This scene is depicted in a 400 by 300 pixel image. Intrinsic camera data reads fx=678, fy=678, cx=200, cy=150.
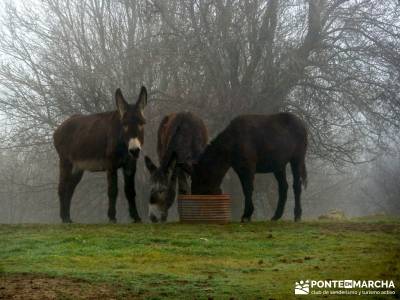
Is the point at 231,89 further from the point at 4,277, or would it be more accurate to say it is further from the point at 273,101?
the point at 4,277

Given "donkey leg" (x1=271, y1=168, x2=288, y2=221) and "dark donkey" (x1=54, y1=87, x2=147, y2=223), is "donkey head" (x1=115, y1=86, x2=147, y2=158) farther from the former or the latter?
"donkey leg" (x1=271, y1=168, x2=288, y2=221)

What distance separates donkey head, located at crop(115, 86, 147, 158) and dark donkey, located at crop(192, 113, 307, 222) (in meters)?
1.58

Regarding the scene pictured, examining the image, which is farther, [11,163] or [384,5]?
[11,163]

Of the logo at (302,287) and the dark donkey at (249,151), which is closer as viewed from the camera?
the logo at (302,287)

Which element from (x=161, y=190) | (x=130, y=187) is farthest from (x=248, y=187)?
(x=130, y=187)

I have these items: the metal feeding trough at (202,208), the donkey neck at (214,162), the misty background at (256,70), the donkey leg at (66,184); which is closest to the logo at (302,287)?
the metal feeding trough at (202,208)

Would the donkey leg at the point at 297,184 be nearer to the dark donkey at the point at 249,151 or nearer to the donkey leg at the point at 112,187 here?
the dark donkey at the point at 249,151

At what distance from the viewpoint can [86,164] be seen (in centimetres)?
1430

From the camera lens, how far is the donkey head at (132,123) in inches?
507

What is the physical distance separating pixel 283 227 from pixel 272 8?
8.71 m

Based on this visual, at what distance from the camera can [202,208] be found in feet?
43.1

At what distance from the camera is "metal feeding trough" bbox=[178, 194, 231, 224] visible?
43.0 ft

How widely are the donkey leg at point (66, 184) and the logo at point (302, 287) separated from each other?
29.5ft

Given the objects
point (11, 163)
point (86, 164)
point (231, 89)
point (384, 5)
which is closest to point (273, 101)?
point (231, 89)
